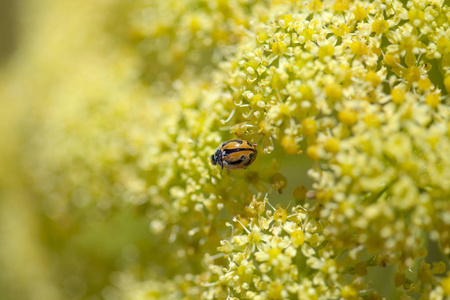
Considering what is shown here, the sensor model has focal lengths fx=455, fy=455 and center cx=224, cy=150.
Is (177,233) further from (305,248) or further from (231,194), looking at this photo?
(305,248)

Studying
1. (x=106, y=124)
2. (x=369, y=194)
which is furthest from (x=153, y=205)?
(x=369, y=194)

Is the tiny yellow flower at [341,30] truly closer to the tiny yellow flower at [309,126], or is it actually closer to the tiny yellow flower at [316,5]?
the tiny yellow flower at [316,5]

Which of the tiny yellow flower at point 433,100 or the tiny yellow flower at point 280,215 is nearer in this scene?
the tiny yellow flower at point 433,100

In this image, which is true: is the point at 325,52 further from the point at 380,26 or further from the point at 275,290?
the point at 275,290

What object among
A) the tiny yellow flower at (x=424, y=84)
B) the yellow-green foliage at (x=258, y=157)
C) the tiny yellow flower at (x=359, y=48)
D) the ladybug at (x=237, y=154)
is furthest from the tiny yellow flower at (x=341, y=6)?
the ladybug at (x=237, y=154)

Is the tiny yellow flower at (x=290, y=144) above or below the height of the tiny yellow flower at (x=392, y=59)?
below

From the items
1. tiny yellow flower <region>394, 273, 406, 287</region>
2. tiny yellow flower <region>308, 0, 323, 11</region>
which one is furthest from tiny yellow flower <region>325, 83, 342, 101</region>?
tiny yellow flower <region>394, 273, 406, 287</region>
